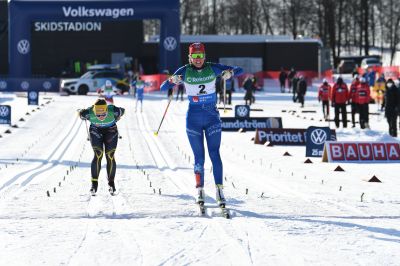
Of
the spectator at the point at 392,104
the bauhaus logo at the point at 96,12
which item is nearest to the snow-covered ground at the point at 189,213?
the spectator at the point at 392,104

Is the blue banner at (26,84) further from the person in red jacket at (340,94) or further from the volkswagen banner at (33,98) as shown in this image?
the person in red jacket at (340,94)

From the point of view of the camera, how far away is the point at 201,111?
9.25 m

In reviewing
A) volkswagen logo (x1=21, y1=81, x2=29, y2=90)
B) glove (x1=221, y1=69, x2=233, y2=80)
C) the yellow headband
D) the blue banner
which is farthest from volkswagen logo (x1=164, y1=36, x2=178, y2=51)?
glove (x1=221, y1=69, x2=233, y2=80)

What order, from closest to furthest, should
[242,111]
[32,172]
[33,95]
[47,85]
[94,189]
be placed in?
1. [94,189]
2. [32,172]
3. [242,111]
4. [33,95]
5. [47,85]

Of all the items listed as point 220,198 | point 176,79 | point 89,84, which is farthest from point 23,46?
point 220,198

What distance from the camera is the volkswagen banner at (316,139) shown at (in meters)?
16.9

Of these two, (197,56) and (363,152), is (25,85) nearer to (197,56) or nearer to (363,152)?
(363,152)

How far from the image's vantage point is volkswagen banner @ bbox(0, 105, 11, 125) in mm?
25781

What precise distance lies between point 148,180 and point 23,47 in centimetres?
3550

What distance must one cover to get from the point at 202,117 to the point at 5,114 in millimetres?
17893

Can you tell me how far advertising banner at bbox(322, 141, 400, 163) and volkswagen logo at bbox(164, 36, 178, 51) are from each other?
30954mm

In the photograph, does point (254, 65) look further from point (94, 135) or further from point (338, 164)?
point (94, 135)

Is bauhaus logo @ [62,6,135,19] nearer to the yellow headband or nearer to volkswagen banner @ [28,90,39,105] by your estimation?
volkswagen banner @ [28,90,39,105]

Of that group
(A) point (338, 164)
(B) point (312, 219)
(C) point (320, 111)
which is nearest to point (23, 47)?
(C) point (320, 111)
